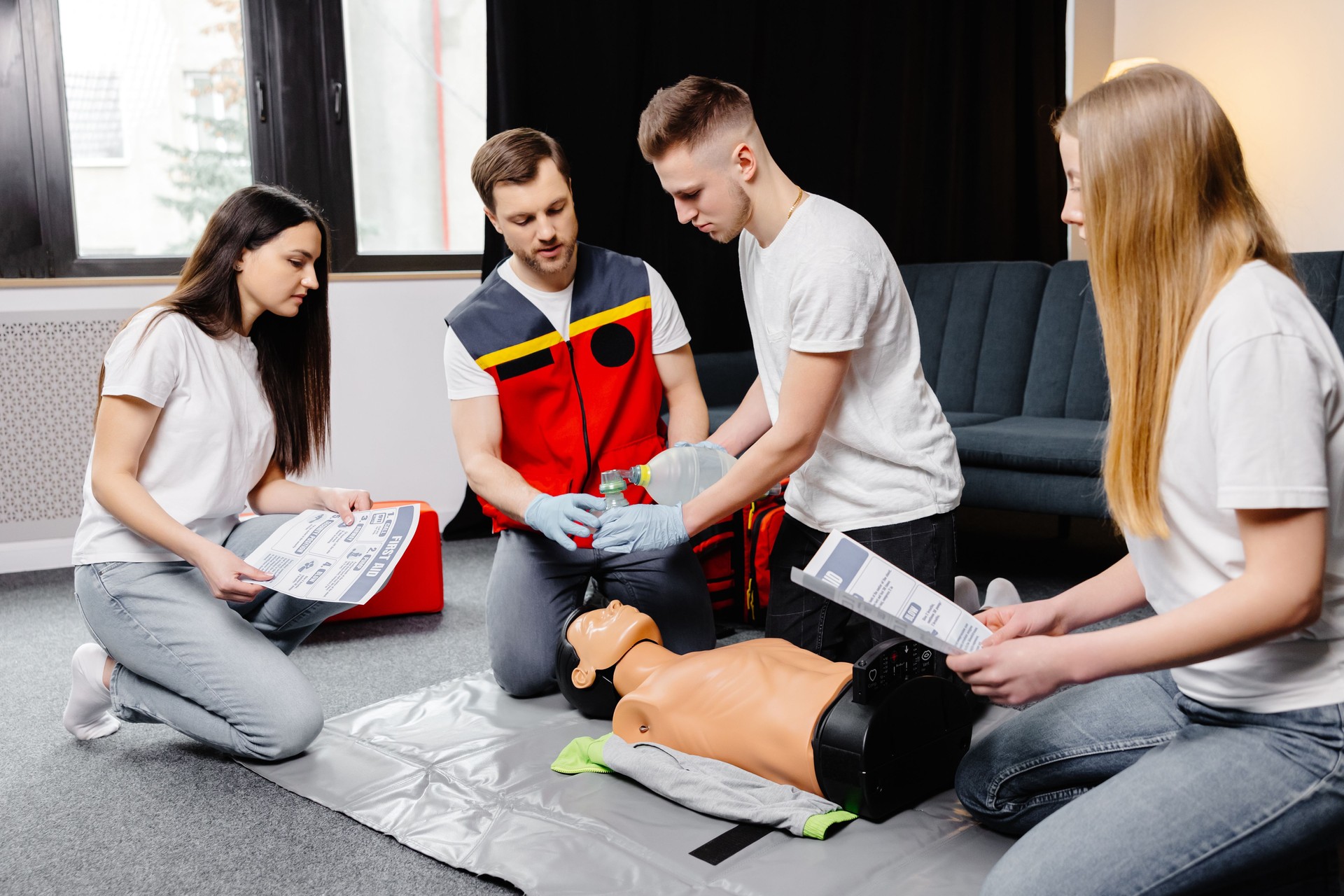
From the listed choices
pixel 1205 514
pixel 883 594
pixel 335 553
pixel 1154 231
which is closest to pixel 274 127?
pixel 335 553

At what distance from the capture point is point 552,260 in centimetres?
214

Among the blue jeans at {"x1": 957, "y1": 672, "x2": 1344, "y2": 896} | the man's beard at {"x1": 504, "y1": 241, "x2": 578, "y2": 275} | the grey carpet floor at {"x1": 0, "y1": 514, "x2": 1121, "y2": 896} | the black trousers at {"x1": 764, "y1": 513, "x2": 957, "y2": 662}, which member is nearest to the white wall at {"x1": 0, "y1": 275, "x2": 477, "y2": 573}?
the grey carpet floor at {"x1": 0, "y1": 514, "x2": 1121, "y2": 896}

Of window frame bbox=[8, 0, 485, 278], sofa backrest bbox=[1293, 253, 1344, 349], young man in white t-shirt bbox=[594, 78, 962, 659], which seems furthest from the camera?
window frame bbox=[8, 0, 485, 278]

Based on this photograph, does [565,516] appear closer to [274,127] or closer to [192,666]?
[192,666]

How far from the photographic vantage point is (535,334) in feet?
7.20

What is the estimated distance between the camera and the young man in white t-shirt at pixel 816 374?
178 cm

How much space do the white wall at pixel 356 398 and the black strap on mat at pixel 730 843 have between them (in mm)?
2290

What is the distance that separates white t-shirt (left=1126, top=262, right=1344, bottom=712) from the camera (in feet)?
3.27

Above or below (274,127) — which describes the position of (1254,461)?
below

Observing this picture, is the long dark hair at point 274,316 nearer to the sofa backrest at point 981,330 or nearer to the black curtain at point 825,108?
the black curtain at point 825,108

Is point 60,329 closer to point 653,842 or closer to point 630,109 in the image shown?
point 630,109

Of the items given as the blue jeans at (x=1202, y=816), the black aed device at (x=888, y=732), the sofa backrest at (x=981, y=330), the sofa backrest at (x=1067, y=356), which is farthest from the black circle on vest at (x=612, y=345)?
the sofa backrest at (x=1067, y=356)

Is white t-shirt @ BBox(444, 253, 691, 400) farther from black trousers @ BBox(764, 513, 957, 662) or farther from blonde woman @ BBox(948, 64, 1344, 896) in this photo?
blonde woman @ BBox(948, 64, 1344, 896)

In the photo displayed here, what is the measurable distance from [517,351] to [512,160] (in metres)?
0.37
